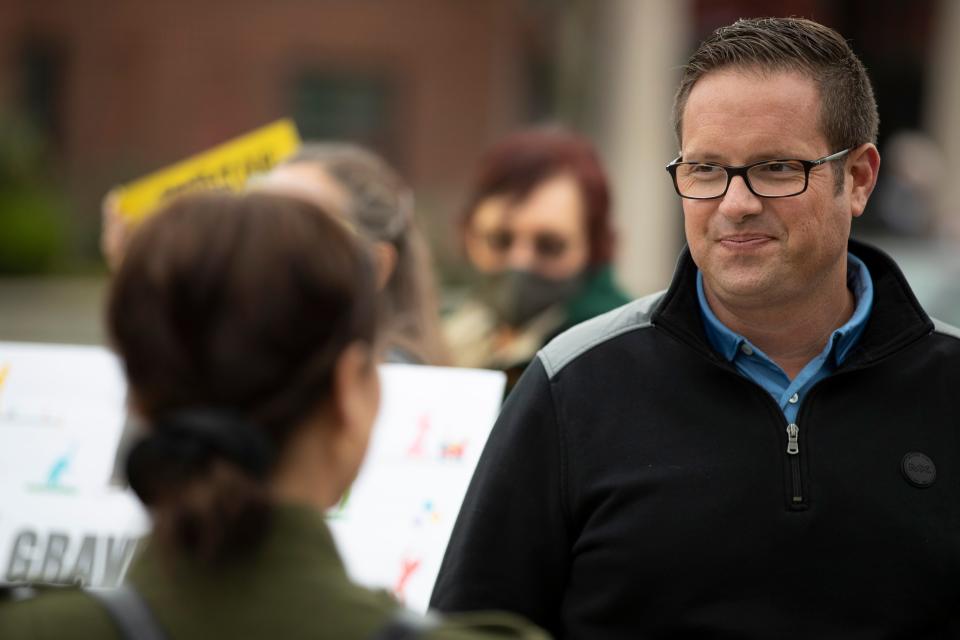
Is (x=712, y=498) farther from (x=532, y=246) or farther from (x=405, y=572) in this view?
(x=532, y=246)

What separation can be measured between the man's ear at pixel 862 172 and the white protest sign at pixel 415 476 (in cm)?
103

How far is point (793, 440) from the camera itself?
99.4 inches

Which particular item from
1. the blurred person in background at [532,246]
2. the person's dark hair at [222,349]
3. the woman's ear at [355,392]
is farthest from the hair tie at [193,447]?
the blurred person in background at [532,246]

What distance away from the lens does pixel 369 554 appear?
3.27m

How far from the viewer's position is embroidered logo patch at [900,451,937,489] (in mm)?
2514

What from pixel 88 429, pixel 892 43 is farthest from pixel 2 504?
pixel 892 43

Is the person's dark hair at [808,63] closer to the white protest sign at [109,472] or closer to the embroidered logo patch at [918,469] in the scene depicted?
the embroidered logo patch at [918,469]

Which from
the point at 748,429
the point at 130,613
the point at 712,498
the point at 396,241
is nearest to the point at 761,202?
the point at 748,429

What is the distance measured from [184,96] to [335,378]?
25572 millimetres

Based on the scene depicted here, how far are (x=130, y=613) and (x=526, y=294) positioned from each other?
315 centimetres

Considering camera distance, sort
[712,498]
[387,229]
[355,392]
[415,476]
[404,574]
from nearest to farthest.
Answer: [355,392] → [712,498] → [404,574] → [415,476] → [387,229]

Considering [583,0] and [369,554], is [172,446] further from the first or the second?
[583,0]

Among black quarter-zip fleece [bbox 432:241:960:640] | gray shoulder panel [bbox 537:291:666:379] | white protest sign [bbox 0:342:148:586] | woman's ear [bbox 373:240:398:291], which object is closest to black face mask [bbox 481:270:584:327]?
woman's ear [bbox 373:240:398:291]

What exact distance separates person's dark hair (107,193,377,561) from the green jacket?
34mm
